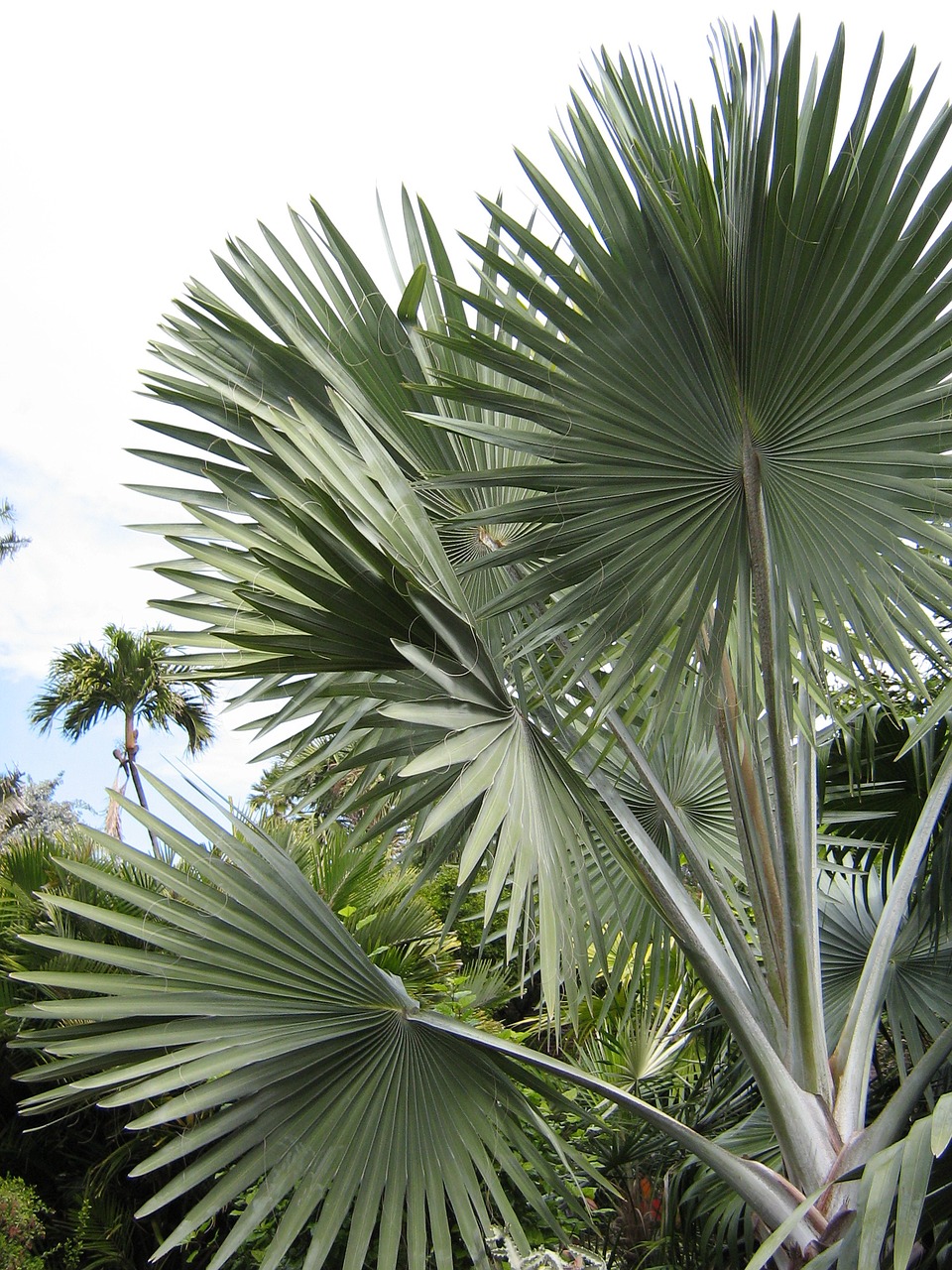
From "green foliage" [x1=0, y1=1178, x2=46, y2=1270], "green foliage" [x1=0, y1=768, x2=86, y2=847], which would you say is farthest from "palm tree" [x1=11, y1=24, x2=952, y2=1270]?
"green foliage" [x1=0, y1=768, x2=86, y2=847]

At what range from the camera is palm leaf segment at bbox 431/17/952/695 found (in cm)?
162

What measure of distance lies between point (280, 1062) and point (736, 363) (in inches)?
65.8

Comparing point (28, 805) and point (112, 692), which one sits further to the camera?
point (112, 692)

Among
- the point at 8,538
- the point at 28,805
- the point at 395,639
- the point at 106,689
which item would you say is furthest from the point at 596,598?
the point at 8,538

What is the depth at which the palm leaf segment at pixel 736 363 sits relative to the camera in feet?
5.31

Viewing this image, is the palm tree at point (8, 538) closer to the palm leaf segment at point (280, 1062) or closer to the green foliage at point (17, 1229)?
the green foliage at point (17, 1229)

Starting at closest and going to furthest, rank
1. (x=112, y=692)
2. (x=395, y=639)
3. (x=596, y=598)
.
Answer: (x=395, y=639) < (x=596, y=598) < (x=112, y=692)

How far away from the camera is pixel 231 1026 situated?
1781mm

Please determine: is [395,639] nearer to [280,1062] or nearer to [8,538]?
[280,1062]

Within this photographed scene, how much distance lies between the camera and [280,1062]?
5.96ft

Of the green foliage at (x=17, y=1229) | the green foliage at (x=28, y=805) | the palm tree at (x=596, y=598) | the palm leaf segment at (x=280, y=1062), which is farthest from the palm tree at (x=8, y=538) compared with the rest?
the palm leaf segment at (x=280, y=1062)

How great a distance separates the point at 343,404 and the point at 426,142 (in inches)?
86.7

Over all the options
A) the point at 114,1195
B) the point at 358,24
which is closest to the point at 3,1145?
the point at 114,1195

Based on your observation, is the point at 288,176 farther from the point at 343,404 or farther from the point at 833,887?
the point at 833,887
